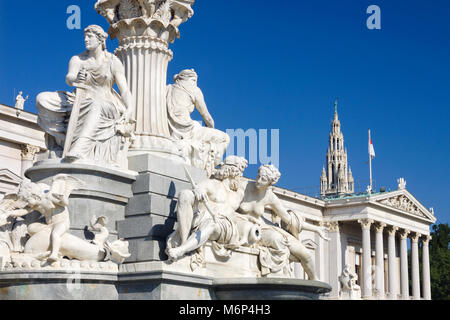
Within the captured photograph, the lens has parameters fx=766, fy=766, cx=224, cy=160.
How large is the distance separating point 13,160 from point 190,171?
31643 mm

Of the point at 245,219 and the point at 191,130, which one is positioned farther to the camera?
the point at 191,130

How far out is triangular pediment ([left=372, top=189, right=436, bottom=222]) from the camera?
71.2 m

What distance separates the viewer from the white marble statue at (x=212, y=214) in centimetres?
1055

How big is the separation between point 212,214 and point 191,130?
8.93 ft

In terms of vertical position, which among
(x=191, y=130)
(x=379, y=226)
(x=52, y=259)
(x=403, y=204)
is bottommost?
(x=52, y=259)

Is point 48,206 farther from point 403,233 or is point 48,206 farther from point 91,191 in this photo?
point 403,233

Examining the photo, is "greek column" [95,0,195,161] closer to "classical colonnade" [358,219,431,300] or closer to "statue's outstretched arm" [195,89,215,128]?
"statue's outstretched arm" [195,89,215,128]

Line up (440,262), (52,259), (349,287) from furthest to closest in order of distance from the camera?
(440,262) < (349,287) < (52,259)

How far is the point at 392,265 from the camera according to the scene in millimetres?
72625

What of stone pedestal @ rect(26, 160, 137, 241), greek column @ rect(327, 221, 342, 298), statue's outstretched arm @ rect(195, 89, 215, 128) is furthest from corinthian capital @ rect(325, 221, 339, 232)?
stone pedestal @ rect(26, 160, 137, 241)

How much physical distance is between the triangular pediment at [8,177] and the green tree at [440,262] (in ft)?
168

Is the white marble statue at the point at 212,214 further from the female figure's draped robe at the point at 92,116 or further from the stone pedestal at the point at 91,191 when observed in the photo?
the female figure's draped robe at the point at 92,116

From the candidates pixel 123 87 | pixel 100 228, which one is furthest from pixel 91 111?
pixel 100 228
